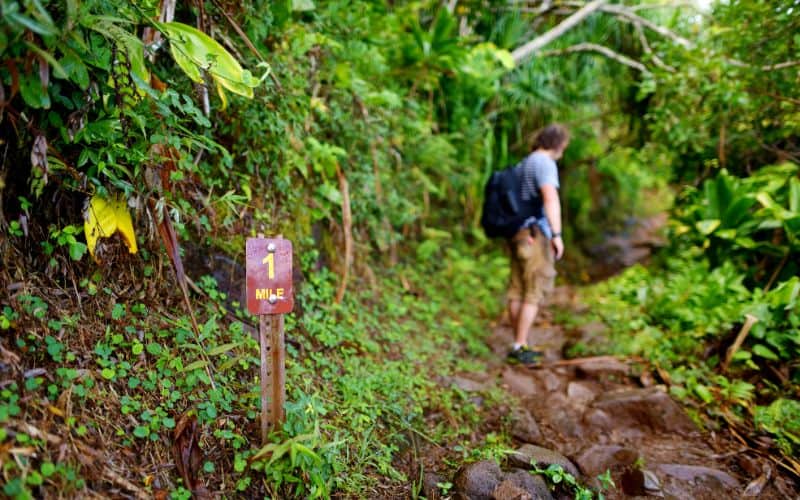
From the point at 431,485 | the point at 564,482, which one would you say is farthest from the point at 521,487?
the point at 431,485

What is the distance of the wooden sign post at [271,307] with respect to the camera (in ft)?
6.42

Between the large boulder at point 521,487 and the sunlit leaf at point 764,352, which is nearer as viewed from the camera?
the large boulder at point 521,487

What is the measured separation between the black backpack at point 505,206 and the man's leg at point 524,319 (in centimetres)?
64

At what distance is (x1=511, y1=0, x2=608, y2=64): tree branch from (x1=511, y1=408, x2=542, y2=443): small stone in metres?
4.79

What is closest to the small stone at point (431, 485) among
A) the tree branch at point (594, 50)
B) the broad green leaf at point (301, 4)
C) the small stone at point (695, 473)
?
the small stone at point (695, 473)

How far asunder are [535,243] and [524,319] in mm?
666

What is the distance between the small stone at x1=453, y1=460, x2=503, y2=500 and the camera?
7.17ft

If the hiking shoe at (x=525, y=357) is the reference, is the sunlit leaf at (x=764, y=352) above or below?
above

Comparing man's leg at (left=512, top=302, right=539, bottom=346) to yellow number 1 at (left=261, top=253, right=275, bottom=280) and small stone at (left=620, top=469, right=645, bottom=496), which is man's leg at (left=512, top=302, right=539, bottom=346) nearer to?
small stone at (left=620, top=469, right=645, bottom=496)

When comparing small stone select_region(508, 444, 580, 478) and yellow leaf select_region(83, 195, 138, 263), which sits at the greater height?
yellow leaf select_region(83, 195, 138, 263)

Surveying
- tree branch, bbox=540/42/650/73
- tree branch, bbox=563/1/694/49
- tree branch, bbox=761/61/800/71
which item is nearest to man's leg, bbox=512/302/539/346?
tree branch, bbox=761/61/800/71

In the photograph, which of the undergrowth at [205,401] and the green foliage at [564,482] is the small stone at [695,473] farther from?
the undergrowth at [205,401]

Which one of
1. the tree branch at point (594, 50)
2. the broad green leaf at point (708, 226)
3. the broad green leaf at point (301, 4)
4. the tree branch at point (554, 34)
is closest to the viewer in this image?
the broad green leaf at point (301, 4)

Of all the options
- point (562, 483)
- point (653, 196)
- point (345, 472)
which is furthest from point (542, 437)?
point (653, 196)
